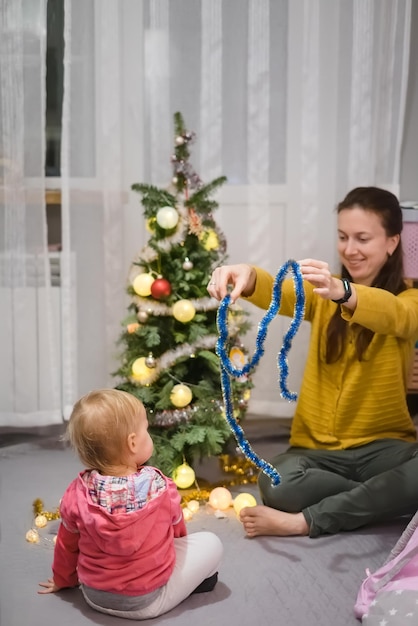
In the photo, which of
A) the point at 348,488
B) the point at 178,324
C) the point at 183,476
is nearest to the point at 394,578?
the point at 348,488

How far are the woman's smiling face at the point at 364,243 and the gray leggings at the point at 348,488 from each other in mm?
511

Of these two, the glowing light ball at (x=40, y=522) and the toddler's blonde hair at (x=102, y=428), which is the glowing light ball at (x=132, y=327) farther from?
the toddler's blonde hair at (x=102, y=428)

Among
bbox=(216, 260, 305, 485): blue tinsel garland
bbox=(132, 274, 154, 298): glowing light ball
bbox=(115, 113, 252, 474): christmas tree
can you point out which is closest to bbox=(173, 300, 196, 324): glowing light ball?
bbox=(115, 113, 252, 474): christmas tree

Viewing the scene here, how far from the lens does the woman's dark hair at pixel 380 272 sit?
213cm

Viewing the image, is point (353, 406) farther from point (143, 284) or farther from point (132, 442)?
point (132, 442)

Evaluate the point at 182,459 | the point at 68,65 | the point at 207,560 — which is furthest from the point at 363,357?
the point at 68,65

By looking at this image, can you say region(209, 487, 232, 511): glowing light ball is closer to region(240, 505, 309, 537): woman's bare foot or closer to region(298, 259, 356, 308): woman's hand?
region(240, 505, 309, 537): woman's bare foot

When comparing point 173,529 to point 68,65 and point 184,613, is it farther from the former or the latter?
point 68,65

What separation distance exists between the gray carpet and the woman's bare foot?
20 millimetres

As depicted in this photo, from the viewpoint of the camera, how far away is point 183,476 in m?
2.24

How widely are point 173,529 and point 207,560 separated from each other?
0.10 meters

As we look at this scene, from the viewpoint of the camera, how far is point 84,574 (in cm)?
157

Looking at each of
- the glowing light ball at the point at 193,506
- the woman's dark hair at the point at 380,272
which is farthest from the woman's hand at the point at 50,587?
the woman's dark hair at the point at 380,272

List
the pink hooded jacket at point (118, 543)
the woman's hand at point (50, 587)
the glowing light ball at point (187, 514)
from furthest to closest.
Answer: the glowing light ball at point (187, 514), the woman's hand at point (50, 587), the pink hooded jacket at point (118, 543)
